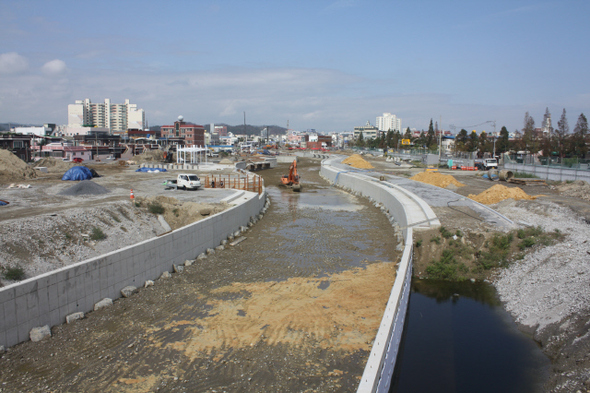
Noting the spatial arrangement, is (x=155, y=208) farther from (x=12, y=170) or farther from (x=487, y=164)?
(x=487, y=164)

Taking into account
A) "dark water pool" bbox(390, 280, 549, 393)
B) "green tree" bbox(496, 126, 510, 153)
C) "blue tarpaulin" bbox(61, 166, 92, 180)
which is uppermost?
"green tree" bbox(496, 126, 510, 153)

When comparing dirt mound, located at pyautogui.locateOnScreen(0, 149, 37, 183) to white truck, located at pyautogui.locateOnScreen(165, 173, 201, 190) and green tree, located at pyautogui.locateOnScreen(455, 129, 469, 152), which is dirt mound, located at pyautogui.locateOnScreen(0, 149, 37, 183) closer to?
white truck, located at pyautogui.locateOnScreen(165, 173, 201, 190)

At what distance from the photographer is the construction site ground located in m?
9.39

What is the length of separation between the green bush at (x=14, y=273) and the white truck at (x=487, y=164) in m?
55.0

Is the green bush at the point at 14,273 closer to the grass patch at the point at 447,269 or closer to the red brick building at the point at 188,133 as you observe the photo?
the grass patch at the point at 447,269

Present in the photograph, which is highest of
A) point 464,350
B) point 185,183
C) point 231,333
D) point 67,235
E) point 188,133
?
point 188,133

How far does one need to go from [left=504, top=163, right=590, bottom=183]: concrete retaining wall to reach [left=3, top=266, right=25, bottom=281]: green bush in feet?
144

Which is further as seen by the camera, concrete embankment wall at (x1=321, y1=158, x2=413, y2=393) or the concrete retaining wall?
the concrete retaining wall

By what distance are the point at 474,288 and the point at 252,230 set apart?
13.2m

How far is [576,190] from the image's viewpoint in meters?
32.6

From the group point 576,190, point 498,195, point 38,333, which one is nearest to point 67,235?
point 38,333

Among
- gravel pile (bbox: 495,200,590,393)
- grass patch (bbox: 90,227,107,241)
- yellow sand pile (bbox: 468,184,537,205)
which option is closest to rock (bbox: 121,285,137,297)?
grass patch (bbox: 90,227,107,241)

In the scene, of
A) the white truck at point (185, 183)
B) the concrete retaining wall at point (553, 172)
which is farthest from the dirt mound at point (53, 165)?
the concrete retaining wall at point (553, 172)

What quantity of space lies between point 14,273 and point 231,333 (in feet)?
22.1
